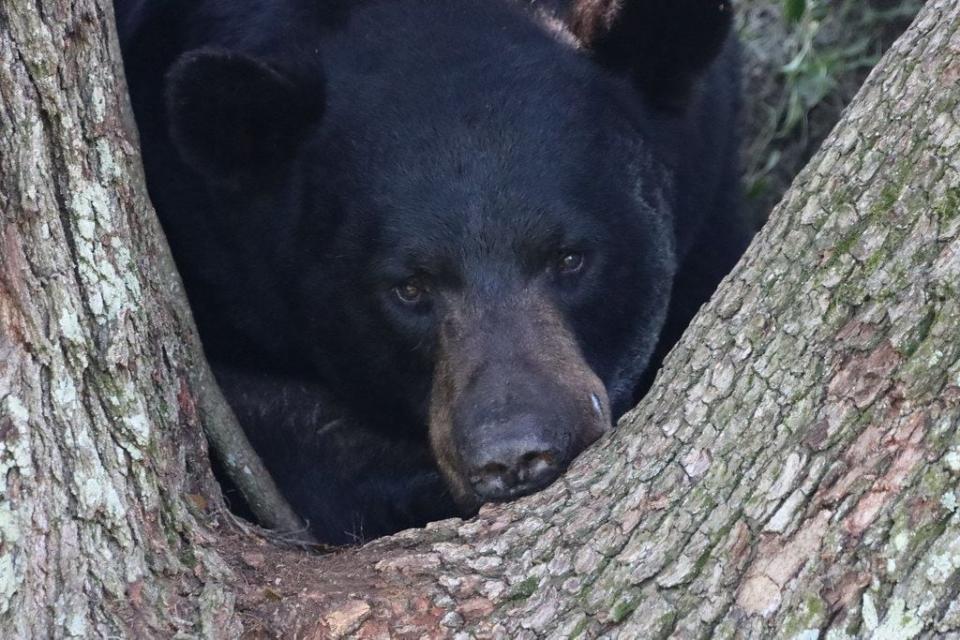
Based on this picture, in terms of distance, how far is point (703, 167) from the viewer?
468cm

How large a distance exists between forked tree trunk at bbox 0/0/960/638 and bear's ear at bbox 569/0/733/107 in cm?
150

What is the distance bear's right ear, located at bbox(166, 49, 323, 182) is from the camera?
3674 millimetres

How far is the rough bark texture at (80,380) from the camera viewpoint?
2.56m

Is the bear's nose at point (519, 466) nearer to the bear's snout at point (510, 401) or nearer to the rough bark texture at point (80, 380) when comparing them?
the bear's snout at point (510, 401)

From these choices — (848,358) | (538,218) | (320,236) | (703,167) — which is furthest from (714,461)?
(703,167)

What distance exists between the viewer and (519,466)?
320cm

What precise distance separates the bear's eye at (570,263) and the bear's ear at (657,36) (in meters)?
0.70

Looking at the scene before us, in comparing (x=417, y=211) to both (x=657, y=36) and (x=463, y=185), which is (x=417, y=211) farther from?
(x=657, y=36)

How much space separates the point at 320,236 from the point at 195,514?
135cm

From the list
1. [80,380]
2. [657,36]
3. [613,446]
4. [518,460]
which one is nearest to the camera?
[80,380]

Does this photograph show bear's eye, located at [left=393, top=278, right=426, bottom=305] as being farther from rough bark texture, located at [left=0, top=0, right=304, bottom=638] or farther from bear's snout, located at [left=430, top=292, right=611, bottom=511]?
rough bark texture, located at [left=0, top=0, right=304, bottom=638]

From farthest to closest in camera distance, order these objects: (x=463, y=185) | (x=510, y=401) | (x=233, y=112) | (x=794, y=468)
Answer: (x=233, y=112)
(x=463, y=185)
(x=510, y=401)
(x=794, y=468)

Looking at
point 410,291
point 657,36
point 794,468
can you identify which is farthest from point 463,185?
point 794,468

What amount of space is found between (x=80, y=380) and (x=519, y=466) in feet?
3.51
